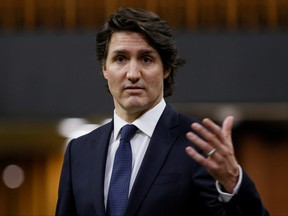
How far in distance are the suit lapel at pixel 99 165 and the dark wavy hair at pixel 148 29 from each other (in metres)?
0.27

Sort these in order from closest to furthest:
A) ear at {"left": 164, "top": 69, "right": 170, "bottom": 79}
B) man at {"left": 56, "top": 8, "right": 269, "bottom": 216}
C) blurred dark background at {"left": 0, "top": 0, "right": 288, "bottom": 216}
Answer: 1. man at {"left": 56, "top": 8, "right": 269, "bottom": 216}
2. ear at {"left": 164, "top": 69, "right": 170, "bottom": 79}
3. blurred dark background at {"left": 0, "top": 0, "right": 288, "bottom": 216}

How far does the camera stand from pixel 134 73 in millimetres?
2205

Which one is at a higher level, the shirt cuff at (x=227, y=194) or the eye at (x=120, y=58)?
the eye at (x=120, y=58)

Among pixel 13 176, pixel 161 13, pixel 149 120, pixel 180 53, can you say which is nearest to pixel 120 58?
pixel 149 120

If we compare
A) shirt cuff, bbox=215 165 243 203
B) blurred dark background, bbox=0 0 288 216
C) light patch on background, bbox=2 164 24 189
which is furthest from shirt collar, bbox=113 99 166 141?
light patch on background, bbox=2 164 24 189

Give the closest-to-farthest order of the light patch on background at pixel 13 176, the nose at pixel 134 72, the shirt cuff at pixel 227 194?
the shirt cuff at pixel 227 194 < the nose at pixel 134 72 < the light patch on background at pixel 13 176

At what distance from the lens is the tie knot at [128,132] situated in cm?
228

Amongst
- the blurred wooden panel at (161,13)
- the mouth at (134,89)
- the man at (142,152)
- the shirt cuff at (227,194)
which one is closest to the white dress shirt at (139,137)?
the man at (142,152)

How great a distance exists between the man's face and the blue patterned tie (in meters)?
0.08

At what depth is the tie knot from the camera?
2281 millimetres

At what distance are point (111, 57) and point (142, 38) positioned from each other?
13cm

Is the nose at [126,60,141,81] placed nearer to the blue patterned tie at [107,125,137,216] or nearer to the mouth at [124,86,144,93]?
the mouth at [124,86,144,93]

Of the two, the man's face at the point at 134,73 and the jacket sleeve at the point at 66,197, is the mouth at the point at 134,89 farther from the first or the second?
the jacket sleeve at the point at 66,197

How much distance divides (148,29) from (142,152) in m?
0.39
